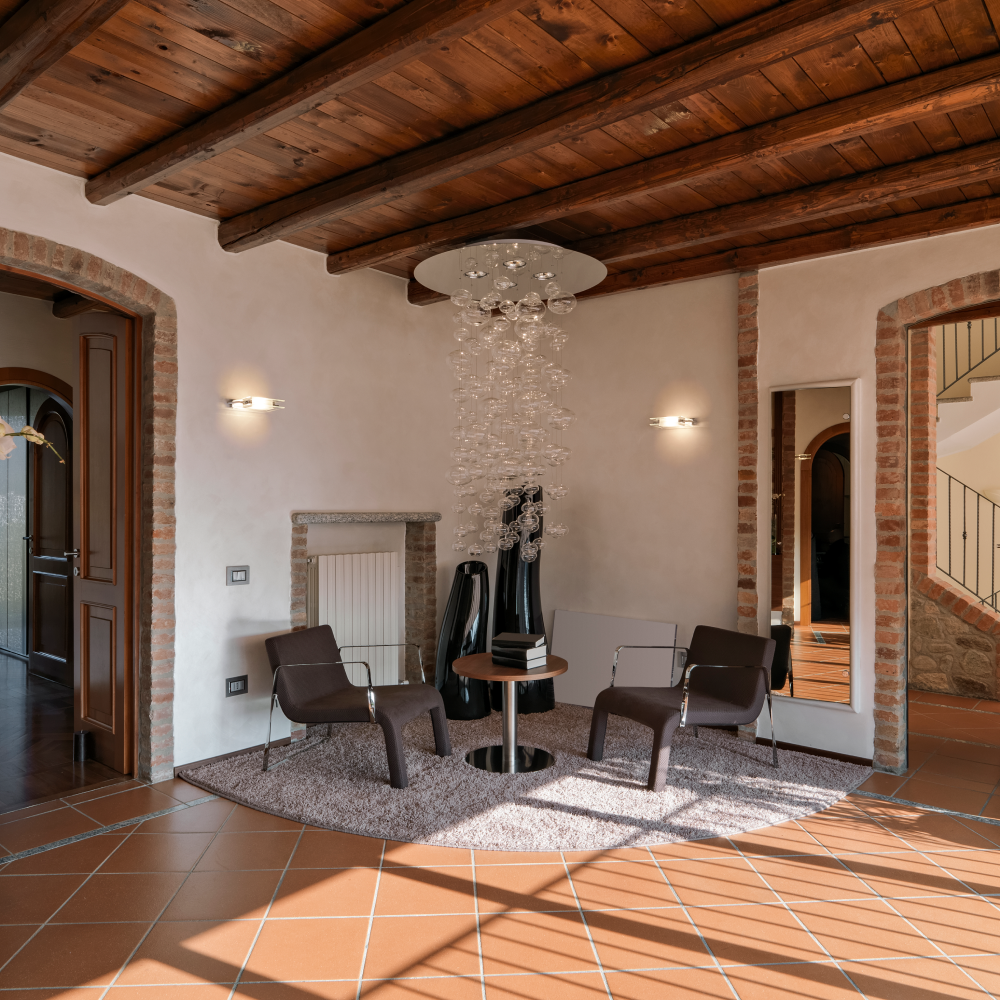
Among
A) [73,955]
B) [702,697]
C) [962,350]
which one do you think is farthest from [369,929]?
[962,350]

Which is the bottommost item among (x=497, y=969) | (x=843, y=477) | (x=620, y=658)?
(x=497, y=969)

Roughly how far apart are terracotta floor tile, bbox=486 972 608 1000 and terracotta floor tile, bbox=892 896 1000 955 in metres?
1.29

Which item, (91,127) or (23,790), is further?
(23,790)

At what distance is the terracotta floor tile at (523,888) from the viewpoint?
10.0ft

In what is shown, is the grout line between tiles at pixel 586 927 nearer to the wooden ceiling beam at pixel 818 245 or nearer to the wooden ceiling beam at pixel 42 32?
the wooden ceiling beam at pixel 42 32

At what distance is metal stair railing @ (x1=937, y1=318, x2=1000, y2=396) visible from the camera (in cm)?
769

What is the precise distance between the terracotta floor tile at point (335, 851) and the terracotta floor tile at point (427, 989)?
839 mm

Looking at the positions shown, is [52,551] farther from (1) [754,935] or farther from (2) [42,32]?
(1) [754,935]

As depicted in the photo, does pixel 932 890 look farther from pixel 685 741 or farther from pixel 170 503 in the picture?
pixel 170 503

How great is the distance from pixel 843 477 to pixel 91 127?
4.58 m

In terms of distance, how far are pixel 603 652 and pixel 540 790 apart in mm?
1960

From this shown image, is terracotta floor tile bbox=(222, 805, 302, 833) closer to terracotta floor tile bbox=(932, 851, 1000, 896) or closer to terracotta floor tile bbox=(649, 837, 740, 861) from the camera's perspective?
terracotta floor tile bbox=(649, 837, 740, 861)

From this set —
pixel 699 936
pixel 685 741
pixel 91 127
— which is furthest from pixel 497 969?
pixel 91 127

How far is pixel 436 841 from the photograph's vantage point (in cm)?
358
